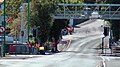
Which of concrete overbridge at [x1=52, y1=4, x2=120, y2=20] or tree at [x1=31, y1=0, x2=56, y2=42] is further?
concrete overbridge at [x1=52, y1=4, x2=120, y2=20]

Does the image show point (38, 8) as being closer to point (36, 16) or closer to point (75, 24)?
point (36, 16)

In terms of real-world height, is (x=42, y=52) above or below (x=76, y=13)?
below

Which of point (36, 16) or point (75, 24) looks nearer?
point (36, 16)

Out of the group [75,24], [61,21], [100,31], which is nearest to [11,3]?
[61,21]

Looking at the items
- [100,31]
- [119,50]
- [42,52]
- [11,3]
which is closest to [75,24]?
[100,31]

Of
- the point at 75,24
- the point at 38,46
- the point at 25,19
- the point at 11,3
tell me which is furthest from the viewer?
the point at 75,24

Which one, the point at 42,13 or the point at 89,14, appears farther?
the point at 89,14

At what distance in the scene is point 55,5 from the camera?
6581 centimetres

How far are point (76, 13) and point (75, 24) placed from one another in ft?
244

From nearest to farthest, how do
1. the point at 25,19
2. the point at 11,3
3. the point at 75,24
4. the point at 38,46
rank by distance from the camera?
the point at 38,46
the point at 25,19
the point at 11,3
the point at 75,24

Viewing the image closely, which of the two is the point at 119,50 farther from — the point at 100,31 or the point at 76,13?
the point at 100,31

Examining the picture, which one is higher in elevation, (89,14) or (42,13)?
(89,14)

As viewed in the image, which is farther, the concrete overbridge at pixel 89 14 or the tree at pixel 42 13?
the concrete overbridge at pixel 89 14

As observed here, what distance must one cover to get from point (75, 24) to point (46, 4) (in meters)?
93.5
